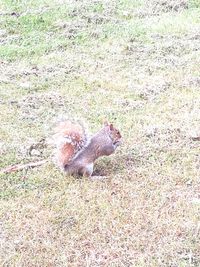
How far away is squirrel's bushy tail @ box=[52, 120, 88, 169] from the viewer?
3.88 meters

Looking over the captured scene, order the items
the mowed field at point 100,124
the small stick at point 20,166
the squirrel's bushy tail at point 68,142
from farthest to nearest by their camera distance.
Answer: the small stick at point 20,166, the squirrel's bushy tail at point 68,142, the mowed field at point 100,124

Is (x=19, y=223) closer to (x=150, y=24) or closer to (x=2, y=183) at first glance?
(x=2, y=183)

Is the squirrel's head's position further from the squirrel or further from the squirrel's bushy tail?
the squirrel's bushy tail

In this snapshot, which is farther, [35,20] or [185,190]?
[35,20]

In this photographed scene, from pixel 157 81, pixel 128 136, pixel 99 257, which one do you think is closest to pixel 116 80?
pixel 157 81

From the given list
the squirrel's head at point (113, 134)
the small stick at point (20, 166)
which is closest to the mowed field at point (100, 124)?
the small stick at point (20, 166)

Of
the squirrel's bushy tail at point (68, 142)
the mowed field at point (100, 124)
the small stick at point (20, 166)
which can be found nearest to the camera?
the mowed field at point (100, 124)

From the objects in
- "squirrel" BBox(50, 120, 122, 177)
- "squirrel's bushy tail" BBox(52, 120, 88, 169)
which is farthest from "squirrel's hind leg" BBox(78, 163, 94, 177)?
"squirrel's bushy tail" BBox(52, 120, 88, 169)

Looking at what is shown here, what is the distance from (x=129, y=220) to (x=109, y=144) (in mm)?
770

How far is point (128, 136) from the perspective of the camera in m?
4.54

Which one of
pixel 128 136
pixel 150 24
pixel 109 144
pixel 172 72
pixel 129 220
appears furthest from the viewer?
pixel 150 24

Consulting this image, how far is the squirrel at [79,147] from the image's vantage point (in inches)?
153

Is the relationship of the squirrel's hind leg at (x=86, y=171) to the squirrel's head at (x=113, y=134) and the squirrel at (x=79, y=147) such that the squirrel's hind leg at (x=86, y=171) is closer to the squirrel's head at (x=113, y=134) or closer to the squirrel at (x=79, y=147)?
the squirrel at (x=79, y=147)

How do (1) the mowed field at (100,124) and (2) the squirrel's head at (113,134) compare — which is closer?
(1) the mowed field at (100,124)
